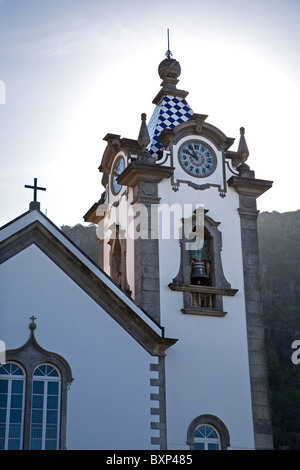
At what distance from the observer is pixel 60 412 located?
55.6 ft

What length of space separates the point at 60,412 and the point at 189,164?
801 centimetres

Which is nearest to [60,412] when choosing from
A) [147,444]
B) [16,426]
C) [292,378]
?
[16,426]

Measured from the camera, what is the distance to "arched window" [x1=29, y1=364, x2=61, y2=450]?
16.6 meters

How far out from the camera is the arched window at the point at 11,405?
1644 cm

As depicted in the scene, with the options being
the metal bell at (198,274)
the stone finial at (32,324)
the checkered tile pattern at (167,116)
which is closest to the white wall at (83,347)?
the stone finial at (32,324)

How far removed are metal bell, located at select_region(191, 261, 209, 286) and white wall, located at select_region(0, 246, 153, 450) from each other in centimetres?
309

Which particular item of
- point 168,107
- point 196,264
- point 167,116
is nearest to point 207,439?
point 196,264

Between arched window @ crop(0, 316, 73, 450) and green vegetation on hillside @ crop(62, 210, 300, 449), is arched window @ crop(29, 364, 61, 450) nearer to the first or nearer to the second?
arched window @ crop(0, 316, 73, 450)

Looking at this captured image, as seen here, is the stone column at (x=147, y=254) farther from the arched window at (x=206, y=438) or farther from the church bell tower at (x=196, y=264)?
the arched window at (x=206, y=438)

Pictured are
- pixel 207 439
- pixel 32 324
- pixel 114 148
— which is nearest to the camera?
pixel 32 324

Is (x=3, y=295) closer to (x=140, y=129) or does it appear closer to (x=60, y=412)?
(x=60, y=412)

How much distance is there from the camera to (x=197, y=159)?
22.0 metres

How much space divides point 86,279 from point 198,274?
3615 mm

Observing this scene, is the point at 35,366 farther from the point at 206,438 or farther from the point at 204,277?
the point at 204,277
